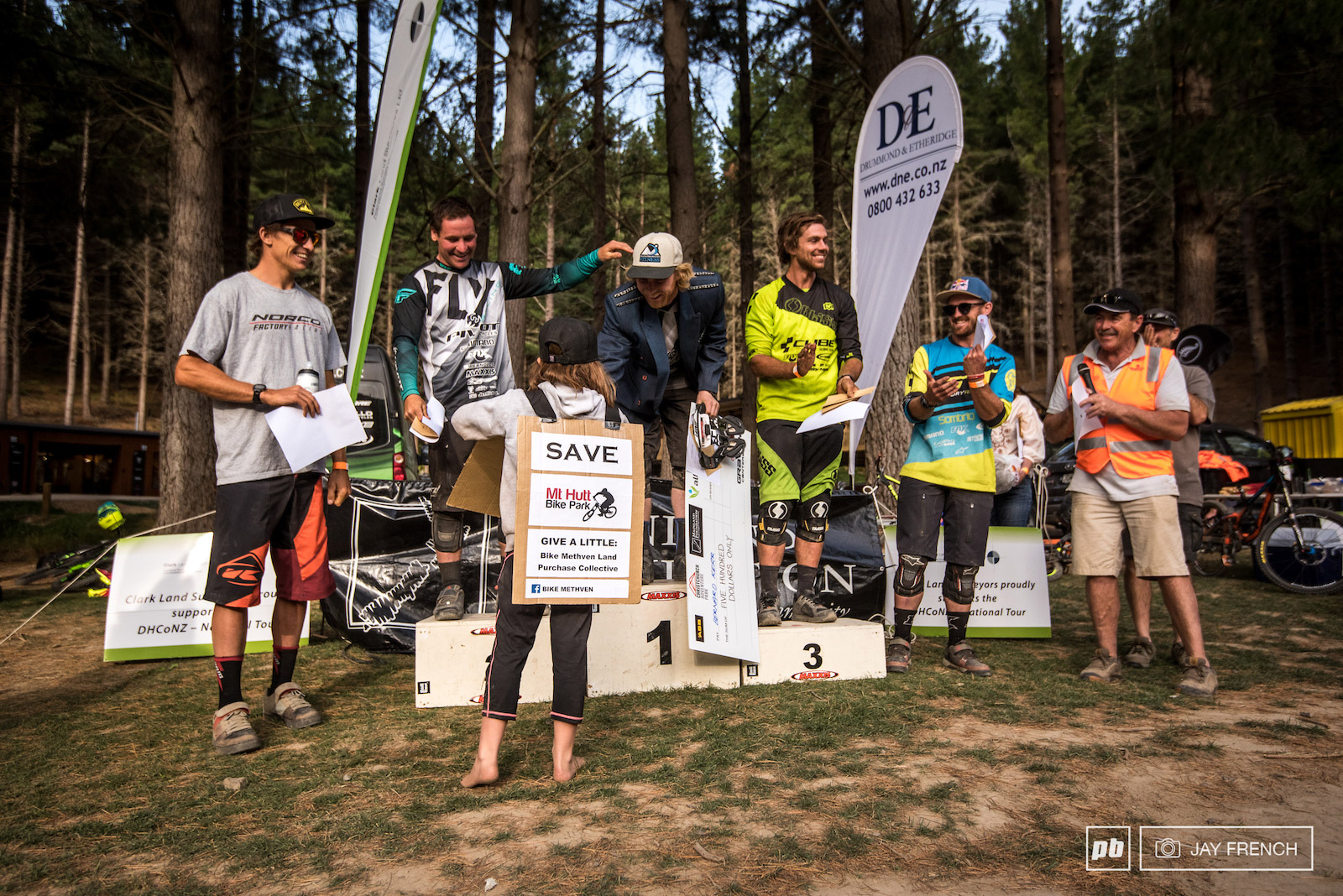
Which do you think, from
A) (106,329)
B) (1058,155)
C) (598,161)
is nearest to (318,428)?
(1058,155)

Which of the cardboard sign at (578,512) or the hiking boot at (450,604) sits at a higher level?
the cardboard sign at (578,512)

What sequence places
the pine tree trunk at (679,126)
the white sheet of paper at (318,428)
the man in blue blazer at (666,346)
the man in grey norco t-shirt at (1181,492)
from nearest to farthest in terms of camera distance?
the white sheet of paper at (318,428), the man in blue blazer at (666,346), the man in grey norco t-shirt at (1181,492), the pine tree trunk at (679,126)

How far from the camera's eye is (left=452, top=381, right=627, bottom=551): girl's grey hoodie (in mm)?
3100

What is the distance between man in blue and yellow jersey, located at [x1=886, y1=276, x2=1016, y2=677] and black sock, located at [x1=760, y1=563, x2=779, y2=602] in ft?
2.30

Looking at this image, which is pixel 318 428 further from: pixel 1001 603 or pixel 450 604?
pixel 1001 603

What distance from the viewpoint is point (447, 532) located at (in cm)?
464

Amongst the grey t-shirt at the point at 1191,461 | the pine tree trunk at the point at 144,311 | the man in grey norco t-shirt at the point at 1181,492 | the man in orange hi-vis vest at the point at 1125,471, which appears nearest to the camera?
the man in orange hi-vis vest at the point at 1125,471

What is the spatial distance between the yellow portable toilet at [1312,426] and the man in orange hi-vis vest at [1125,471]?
6484mm

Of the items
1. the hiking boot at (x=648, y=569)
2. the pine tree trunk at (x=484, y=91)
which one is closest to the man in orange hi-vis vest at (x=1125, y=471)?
the hiking boot at (x=648, y=569)

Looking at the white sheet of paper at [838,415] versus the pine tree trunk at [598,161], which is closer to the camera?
the white sheet of paper at [838,415]

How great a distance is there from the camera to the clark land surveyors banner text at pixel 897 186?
6.61 m

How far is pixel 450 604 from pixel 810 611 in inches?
77.2

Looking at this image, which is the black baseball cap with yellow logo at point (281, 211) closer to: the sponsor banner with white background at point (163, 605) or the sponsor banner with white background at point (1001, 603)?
the sponsor banner with white background at point (163, 605)

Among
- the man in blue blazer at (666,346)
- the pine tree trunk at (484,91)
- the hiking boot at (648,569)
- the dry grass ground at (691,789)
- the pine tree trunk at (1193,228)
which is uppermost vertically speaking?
the pine tree trunk at (484,91)
